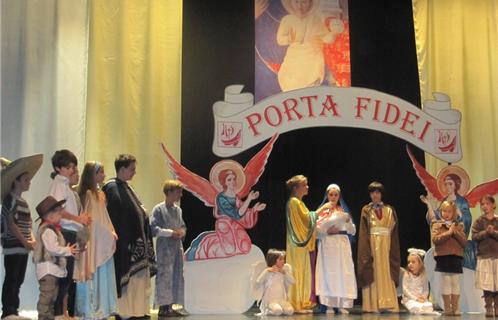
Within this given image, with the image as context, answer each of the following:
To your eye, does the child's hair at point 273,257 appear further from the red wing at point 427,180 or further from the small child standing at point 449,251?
the red wing at point 427,180

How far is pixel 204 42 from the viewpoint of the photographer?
785cm

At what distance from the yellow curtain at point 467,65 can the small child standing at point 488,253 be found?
165cm

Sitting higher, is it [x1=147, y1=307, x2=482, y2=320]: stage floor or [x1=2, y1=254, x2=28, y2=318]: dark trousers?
[x1=2, y1=254, x2=28, y2=318]: dark trousers

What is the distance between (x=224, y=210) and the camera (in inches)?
262

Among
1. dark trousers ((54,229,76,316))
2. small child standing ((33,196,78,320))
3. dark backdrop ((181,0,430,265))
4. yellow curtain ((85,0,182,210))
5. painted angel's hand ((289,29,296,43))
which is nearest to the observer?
small child standing ((33,196,78,320))

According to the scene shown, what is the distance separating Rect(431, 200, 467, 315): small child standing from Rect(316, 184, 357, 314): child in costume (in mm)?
829

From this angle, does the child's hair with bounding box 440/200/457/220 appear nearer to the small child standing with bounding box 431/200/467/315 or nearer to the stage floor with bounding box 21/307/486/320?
the small child standing with bounding box 431/200/467/315

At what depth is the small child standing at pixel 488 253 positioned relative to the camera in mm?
6344

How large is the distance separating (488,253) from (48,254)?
3.98 meters

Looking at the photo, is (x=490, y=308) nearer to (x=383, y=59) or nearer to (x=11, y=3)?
(x=383, y=59)

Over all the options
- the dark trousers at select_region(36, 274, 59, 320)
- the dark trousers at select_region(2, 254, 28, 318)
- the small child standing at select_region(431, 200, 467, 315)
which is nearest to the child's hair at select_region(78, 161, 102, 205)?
the dark trousers at select_region(2, 254, 28, 318)

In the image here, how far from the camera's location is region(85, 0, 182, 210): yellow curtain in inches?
292

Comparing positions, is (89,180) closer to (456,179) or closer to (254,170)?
(254,170)

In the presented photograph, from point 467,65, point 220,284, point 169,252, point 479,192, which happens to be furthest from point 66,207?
point 467,65
